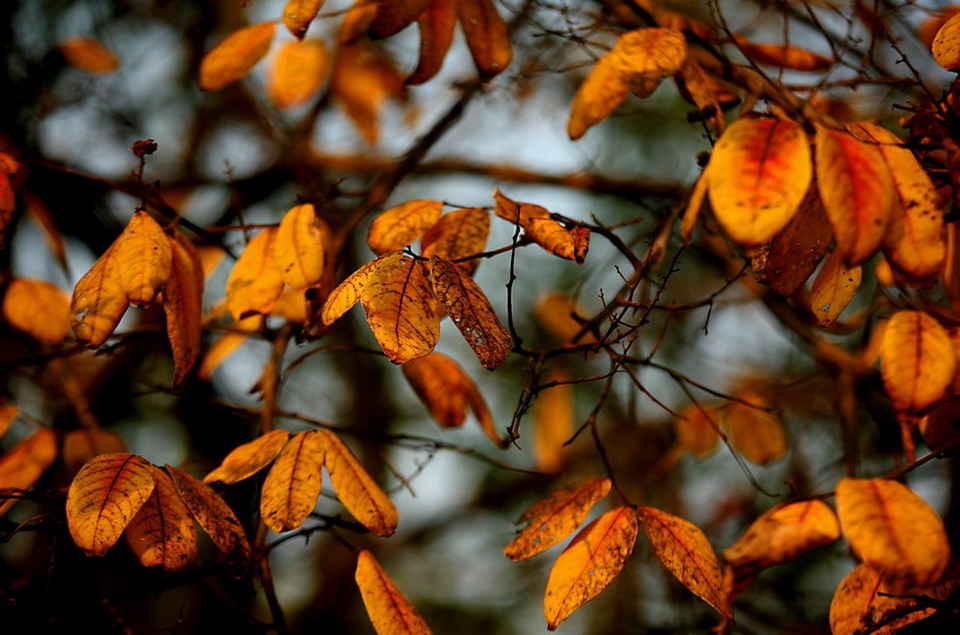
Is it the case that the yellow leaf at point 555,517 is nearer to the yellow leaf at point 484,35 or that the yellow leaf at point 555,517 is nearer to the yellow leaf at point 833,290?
the yellow leaf at point 833,290

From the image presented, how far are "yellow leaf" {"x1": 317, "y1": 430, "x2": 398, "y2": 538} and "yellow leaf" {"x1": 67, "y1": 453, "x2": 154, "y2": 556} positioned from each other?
18 cm

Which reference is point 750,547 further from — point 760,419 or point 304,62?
point 304,62

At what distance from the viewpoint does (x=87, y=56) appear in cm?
182

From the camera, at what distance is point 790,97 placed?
800 mm

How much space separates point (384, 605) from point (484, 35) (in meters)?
0.67

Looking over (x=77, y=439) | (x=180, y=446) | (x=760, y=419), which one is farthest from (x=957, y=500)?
(x=180, y=446)

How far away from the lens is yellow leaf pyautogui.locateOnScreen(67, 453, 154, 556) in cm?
71

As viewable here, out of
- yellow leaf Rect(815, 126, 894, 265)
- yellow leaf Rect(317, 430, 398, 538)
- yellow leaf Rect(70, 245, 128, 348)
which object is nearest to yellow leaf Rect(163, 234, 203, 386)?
yellow leaf Rect(70, 245, 128, 348)

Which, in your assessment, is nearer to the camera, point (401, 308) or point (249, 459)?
point (401, 308)

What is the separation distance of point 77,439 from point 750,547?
3.25ft

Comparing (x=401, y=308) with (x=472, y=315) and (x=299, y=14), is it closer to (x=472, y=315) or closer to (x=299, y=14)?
(x=472, y=315)

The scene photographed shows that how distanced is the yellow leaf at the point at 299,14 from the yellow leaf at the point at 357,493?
1.46 ft

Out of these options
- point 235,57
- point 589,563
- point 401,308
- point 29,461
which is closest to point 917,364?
point 589,563

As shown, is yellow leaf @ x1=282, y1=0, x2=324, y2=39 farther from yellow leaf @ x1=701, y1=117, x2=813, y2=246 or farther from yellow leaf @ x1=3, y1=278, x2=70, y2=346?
yellow leaf @ x1=3, y1=278, x2=70, y2=346
